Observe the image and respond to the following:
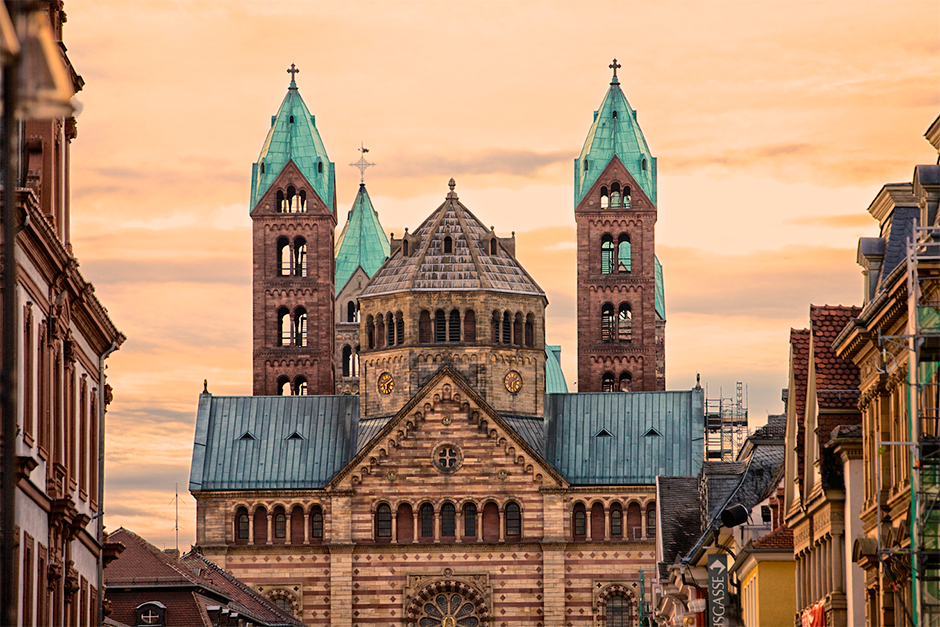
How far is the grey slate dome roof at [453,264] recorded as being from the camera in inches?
4429

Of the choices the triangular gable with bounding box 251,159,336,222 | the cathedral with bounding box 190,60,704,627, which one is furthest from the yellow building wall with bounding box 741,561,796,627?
the triangular gable with bounding box 251,159,336,222

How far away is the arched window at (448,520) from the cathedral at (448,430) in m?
0.11

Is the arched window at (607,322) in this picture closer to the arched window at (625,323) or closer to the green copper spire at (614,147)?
the arched window at (625,323)

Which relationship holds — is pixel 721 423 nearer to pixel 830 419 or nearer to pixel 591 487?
pixel 591 487

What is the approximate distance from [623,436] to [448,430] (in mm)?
10505

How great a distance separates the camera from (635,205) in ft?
398

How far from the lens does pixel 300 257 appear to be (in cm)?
12562

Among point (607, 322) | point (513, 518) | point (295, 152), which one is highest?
point (295, 152)

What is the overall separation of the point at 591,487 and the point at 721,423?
26325 mm

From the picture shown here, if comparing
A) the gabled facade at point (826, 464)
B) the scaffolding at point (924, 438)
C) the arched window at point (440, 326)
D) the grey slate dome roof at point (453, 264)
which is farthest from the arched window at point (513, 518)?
the scaffolding at point (924, 438)

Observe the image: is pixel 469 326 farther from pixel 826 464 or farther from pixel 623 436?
pixel 826 464

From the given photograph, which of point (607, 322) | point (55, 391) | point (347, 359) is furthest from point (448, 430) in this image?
point (55, 391)

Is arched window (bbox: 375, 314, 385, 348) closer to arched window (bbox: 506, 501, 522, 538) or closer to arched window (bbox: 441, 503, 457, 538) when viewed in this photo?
arched window (bbox: 441, 503, 457, 538)

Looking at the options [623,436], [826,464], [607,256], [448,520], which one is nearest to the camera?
[826,464]
